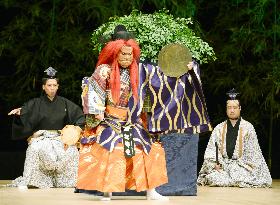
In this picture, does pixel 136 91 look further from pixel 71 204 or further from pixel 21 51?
pixel 21 51

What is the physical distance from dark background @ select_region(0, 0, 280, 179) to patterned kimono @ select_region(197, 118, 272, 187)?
782 millimetres

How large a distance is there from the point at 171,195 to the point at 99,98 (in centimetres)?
119

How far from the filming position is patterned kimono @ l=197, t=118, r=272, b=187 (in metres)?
8.11

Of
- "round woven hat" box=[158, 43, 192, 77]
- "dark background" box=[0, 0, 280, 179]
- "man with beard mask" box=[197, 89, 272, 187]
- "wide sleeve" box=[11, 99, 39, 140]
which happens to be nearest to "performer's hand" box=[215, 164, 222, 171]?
"man with beard mask" box=[197, 89, 272, 187]

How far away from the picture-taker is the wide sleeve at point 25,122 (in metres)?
7.64

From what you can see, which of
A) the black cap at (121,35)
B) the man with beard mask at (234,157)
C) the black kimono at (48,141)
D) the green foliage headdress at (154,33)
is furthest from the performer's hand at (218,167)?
the black cap at (121,35)

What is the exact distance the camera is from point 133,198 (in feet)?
20.0

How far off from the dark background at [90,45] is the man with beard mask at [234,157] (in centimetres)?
71

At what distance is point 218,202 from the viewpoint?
5.84 metres

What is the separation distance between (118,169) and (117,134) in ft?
0.80

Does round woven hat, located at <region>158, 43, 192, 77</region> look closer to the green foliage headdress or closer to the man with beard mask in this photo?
the green foliage headdress

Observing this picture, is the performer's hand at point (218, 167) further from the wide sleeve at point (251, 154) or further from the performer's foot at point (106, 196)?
the performer's foot at point (106, 196)

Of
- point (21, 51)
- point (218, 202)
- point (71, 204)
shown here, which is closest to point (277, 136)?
point (21, 51)

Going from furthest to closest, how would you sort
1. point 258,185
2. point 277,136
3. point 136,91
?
point 277,136 → point 258,185 → point 136,91
